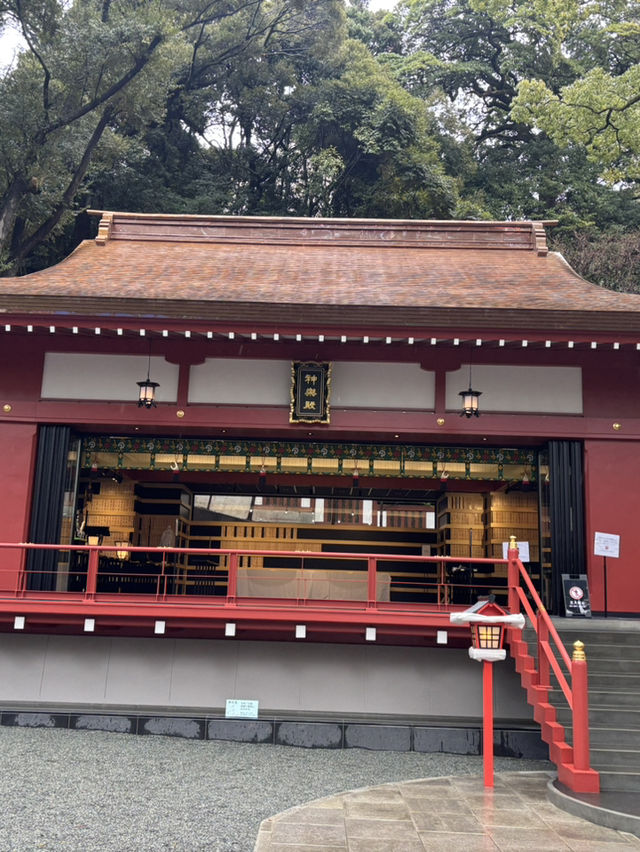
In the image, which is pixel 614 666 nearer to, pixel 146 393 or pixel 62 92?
pixel 146 393

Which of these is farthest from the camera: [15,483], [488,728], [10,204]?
[10,204]

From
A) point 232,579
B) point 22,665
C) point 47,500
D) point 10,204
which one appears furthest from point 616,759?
point 10,204

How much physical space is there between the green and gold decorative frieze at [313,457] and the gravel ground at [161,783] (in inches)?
159

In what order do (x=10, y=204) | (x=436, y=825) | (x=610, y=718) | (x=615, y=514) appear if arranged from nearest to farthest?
1. (x=436, y=825)
2. (x=610, y=718)
3. (x=615, y=514)
4. (x=10, y=204)

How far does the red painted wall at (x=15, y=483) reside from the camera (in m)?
10.3

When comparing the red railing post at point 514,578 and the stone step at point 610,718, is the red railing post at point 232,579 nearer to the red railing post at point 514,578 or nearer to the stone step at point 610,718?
the red railing post at point 514,578

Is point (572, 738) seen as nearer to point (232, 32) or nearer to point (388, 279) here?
point (388, 279)

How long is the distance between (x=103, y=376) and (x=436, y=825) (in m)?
7.44

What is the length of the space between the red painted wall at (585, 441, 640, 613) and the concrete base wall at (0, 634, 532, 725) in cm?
198

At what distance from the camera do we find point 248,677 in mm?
9445

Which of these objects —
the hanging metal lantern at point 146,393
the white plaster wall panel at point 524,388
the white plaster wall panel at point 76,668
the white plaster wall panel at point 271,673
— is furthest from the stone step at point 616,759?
the hanging metal lantern at point 146,393

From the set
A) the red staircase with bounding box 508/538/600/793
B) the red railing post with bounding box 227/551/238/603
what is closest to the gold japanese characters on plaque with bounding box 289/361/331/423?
the red railing post with bounding box 227/551/238/603

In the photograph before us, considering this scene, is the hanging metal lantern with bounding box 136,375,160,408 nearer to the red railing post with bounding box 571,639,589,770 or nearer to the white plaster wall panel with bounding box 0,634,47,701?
the white plaster wall panel with bounding box 0,634,47,701

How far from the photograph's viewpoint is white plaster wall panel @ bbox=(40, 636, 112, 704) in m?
9.39
